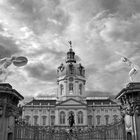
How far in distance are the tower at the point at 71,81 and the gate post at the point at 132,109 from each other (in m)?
67.2

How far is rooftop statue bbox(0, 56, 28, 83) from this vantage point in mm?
17875

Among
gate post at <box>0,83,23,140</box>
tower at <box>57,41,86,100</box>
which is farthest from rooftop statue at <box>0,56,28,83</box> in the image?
tower at <box>57,41,86,100</box>

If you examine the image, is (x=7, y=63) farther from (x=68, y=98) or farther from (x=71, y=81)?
(x=71, y=81)

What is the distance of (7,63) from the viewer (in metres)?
18.0

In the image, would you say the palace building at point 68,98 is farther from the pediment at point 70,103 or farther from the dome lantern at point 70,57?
the dome lantern at point 70,57

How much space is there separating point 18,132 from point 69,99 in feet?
201

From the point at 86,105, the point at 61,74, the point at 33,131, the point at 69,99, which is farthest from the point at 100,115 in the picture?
the point at 33,131

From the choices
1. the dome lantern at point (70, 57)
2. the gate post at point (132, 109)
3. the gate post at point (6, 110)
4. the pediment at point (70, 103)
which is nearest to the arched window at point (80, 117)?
the pediment at point (70, 103)

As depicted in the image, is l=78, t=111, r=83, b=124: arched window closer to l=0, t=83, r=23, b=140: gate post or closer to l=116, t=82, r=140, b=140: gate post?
l=116, t=82, r=140, b=140: gate post

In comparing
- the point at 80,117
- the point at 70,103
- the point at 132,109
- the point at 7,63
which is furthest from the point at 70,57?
the point at 132,109

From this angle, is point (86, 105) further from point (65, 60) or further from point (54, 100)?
point (65, 60)

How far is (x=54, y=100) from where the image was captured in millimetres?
90375

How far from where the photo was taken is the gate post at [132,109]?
54.7 feet

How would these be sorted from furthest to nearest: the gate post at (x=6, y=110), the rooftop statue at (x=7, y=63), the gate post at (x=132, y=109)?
the rooftop statue at (x=7, y=63) < the gate post at (x=6, y=110) < the gate post at (x=132, y=109)
